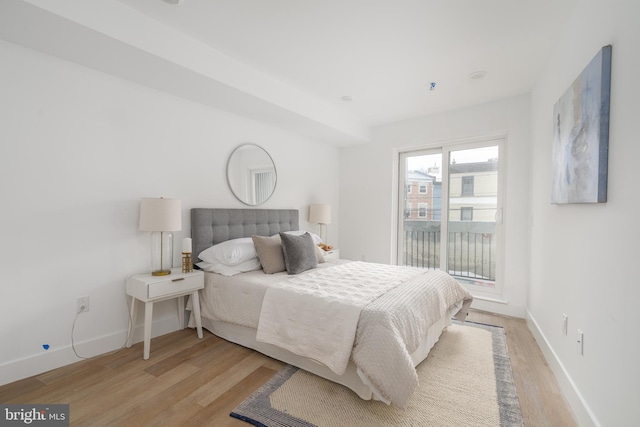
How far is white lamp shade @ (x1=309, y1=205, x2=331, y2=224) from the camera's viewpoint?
14.0ft

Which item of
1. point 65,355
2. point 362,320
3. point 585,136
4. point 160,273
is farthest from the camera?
point 160,273

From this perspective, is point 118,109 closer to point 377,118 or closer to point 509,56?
point 377,118

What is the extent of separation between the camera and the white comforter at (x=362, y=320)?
1651mm

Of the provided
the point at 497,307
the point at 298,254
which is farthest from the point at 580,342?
the point at 298,254

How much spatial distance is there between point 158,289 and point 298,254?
124 cm

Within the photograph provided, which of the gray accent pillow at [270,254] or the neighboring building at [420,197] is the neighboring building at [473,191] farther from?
A: the gray accent pillow at [270,254]

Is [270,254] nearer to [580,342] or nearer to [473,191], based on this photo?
[580,342]

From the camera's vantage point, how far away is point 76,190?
2.23 m

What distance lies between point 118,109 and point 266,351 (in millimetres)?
2366

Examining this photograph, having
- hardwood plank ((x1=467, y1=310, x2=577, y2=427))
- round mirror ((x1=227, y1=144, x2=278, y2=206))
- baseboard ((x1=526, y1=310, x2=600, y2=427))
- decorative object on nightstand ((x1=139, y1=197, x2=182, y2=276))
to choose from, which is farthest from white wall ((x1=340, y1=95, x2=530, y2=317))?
decorative object on nightstand ((x1=139, y1=197, x2=182, y2=276))

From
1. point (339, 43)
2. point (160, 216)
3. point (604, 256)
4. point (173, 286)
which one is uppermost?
point (339, 43)

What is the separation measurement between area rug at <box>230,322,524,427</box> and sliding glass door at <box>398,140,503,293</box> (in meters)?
1.73

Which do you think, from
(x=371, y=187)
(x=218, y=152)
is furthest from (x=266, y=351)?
(x=371, y=187)

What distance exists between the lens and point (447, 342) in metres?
2.66
